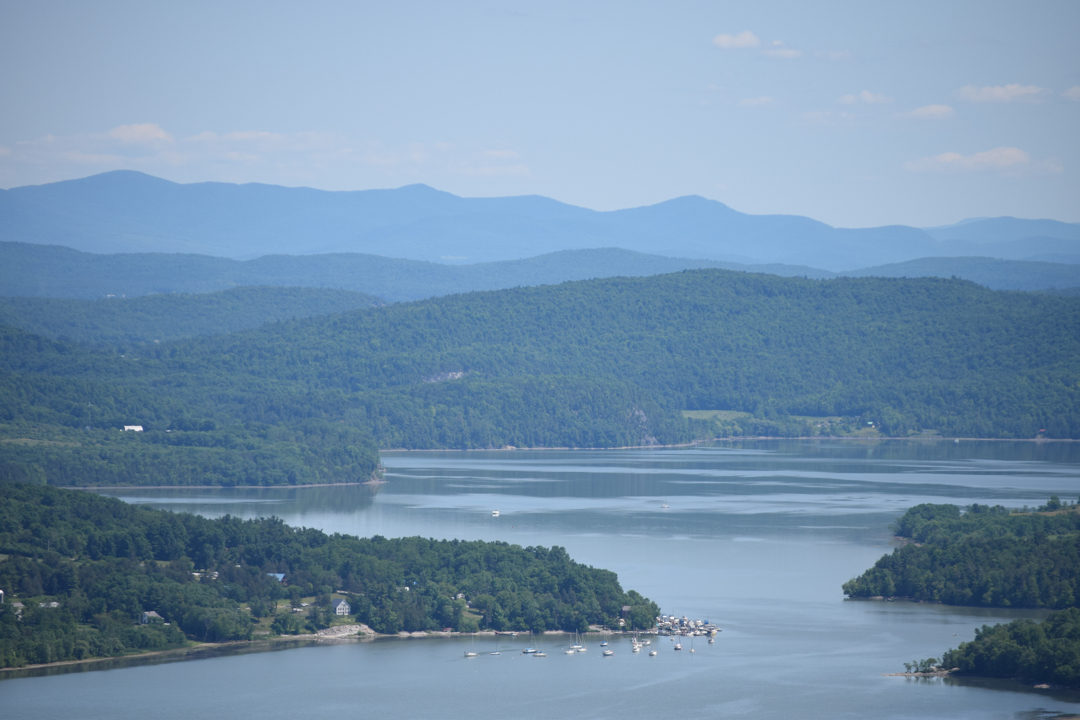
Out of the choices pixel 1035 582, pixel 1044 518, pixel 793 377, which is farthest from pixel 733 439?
pixel 1035 582

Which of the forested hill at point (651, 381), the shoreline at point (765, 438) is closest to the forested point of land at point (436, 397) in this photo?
the forested hill at point (651, 381)

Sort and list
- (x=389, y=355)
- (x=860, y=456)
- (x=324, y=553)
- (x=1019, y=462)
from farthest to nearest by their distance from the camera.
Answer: (x=389, y=355) → (x=860, y=456) → (x=1019, y=462) → (x=324, y=553)

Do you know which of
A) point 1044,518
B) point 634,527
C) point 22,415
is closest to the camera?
point 1044,518

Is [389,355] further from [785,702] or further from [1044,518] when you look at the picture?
[785,702]

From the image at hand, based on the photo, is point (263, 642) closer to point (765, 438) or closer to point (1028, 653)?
point (1028, 653)

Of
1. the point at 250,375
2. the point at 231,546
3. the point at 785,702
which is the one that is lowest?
the point at 785,702

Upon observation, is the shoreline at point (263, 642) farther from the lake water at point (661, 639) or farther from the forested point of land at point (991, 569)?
the forested point of land at point (991, 569)

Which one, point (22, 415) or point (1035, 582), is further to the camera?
point (22, 415)

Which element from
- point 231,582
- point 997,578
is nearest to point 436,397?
point 231,582
